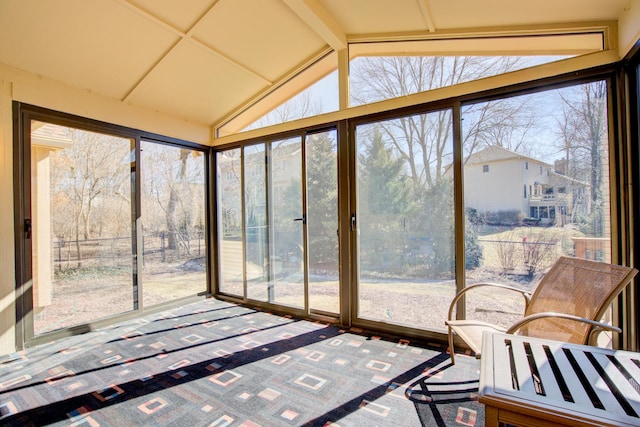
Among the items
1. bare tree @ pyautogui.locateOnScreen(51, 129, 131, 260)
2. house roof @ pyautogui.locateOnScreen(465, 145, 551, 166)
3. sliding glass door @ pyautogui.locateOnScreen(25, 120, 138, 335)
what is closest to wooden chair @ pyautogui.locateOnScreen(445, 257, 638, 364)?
house roof @ pyautogui.locateOnScreen(465, 145, 551, 166)

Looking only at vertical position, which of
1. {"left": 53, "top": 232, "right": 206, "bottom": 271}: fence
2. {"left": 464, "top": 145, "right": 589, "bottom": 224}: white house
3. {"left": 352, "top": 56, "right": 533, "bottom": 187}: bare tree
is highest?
{"left": 352, "top": 56, "right": 533, "bottom": 187}: bare tree

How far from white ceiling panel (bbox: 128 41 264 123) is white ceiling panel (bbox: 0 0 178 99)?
17 centimetres

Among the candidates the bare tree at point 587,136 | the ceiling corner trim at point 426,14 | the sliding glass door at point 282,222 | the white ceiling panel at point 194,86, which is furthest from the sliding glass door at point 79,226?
the bare tree at point 587,136

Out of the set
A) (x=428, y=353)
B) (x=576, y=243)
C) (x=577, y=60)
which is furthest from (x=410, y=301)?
(x=577, y=60)

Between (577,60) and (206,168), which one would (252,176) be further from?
(577,60)

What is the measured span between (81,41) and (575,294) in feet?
14.2

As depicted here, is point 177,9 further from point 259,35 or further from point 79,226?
point 79,226

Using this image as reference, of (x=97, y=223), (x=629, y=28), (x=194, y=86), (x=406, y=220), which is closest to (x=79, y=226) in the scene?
(x=97, y=223)

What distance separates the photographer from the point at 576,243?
8.05ft

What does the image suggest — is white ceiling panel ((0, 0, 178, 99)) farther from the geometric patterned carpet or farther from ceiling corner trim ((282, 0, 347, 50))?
the geometric patterned carpet

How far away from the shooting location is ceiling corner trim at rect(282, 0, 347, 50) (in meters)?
2.62

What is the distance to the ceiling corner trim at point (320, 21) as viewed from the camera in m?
2.62

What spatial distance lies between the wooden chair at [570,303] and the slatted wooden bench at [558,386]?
454mm

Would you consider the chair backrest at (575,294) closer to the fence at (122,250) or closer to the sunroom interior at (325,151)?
the sunroom interior at (325,151)
